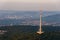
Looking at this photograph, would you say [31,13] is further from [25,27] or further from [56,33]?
[56,33]

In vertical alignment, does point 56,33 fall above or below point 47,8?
below

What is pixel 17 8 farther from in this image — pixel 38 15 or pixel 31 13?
pixel 38 15

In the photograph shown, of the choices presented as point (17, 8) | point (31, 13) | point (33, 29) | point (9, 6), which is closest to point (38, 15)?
point (31, 13)

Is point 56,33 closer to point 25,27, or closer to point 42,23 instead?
point 42,23

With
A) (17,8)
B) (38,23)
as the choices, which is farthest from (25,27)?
(17,8)

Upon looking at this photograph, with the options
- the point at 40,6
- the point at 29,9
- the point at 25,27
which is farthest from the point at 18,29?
the point at 40,6

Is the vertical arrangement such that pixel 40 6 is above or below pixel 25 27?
above

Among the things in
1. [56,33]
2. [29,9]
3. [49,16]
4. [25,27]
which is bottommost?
[56,33]
